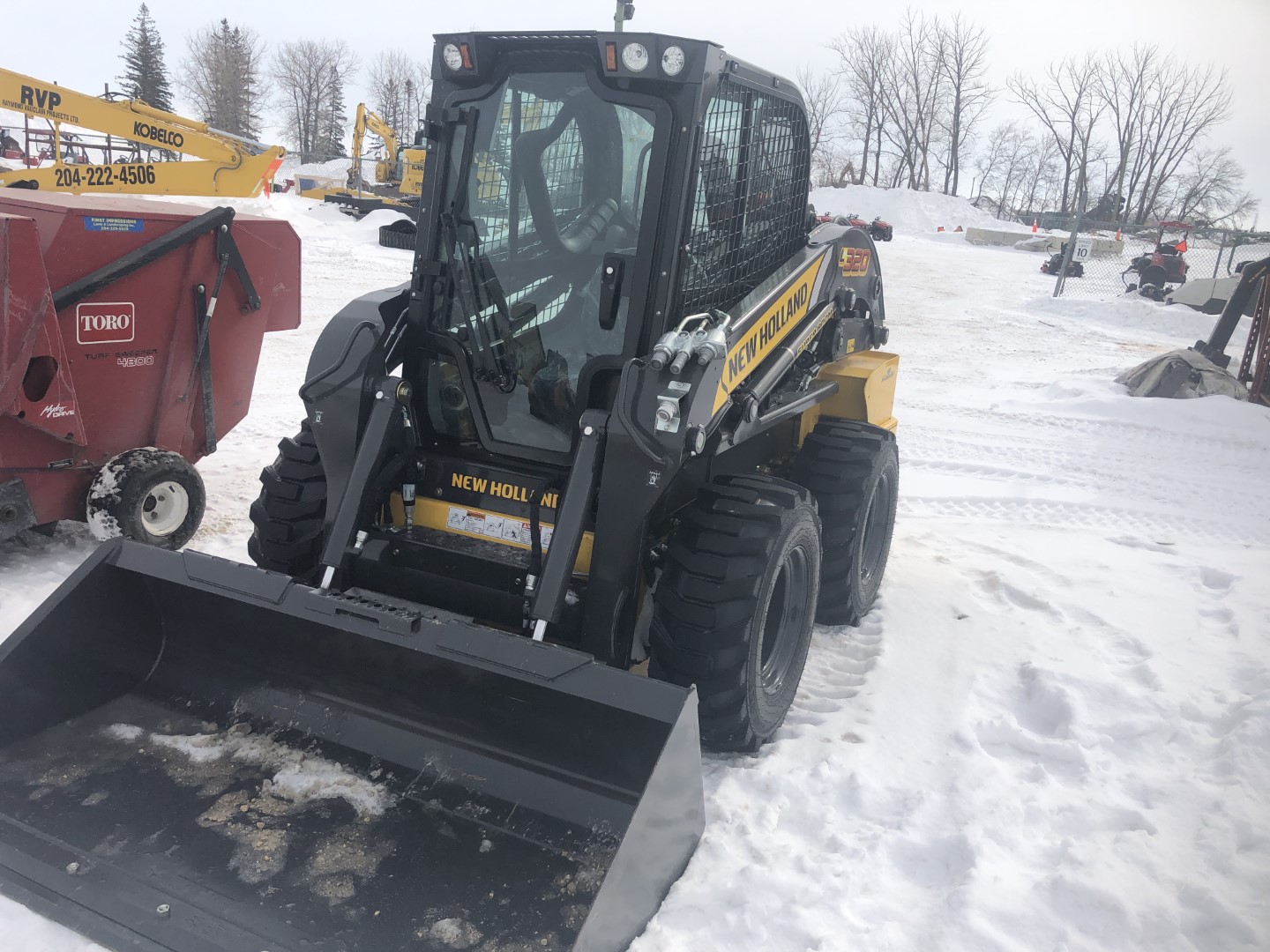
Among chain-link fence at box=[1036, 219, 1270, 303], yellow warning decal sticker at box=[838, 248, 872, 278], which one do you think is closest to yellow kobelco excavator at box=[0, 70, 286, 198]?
yellow warning decal sticker at box=[838, 248, 872, 278]

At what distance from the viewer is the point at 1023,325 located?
15773mm

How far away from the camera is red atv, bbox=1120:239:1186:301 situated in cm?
1919

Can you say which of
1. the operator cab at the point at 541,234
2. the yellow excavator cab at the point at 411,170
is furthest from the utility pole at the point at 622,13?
the yellow excavator cab at the point at 411,170

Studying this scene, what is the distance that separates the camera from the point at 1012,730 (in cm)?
374

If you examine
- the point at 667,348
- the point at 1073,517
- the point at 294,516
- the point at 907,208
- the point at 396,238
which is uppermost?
the point at 907,208

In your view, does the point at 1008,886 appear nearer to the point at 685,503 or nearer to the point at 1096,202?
the point at 685,503

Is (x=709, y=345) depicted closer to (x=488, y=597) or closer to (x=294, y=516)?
(x=488, y=597)

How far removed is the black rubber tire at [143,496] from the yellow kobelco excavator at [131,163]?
4842mm

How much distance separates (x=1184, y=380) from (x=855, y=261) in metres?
6.92

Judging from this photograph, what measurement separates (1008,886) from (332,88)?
218ft

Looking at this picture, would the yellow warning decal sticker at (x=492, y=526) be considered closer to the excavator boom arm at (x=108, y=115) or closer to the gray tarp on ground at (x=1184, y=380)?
the excavator boom arm at (x=108, y=115)

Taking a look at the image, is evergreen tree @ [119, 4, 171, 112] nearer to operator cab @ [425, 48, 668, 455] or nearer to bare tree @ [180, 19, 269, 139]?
bare tree @ [180, 19, 269, 139]

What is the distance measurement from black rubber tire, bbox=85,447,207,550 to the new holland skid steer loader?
1041 millimetres

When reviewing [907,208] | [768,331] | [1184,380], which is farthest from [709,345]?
[907,208]
